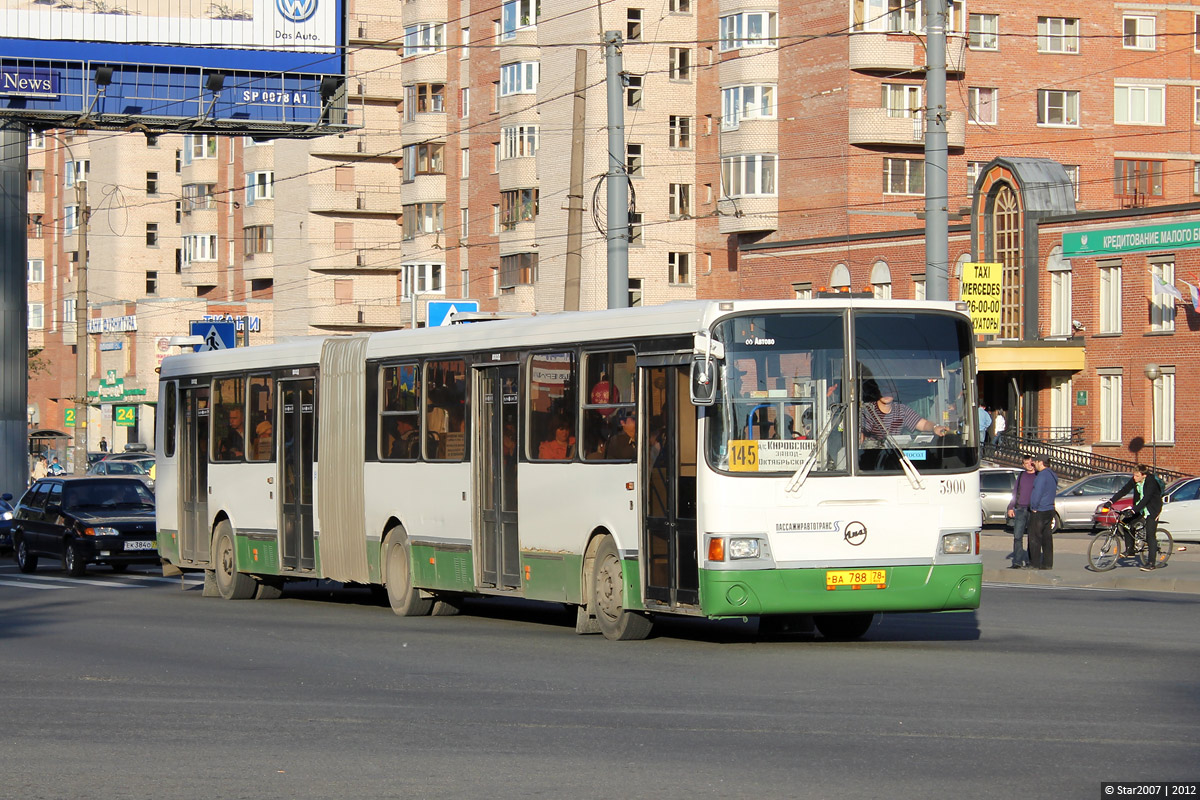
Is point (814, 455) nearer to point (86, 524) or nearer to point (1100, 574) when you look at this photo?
point (1100, 574)

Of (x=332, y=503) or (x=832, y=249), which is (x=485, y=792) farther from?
Answer: (x=832, y=249)

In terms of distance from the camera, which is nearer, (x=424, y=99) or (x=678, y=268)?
(x=678, y=268)

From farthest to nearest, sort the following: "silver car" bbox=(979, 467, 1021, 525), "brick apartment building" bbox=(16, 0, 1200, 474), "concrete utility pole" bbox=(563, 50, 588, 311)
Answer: "brick apartment building" bbox=(16, 0, 1200, 474) < "silver car" bbox=(979, 467, 1021, 525) < "concrete utility pole" bbox=(563, 50, 588, 311)

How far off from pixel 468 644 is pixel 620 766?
22.3ft

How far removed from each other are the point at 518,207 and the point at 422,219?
8.31 meters

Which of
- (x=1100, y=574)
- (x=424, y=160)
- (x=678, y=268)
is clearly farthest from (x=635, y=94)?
(x=1100, y=574)

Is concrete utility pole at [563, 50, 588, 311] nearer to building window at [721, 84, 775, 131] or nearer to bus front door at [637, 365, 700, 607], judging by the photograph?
bus front door at [637, 365, 700, 607]

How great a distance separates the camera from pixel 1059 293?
5375cm

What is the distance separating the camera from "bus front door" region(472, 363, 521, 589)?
1738cm

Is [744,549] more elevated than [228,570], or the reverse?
[744,549]

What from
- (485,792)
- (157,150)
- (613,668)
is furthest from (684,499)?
(157,150)

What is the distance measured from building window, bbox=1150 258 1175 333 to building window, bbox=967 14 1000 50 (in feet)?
64.8

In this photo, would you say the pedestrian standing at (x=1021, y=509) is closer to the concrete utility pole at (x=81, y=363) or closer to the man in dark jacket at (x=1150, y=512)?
the man in dark jacket at (x=1150, y=512)

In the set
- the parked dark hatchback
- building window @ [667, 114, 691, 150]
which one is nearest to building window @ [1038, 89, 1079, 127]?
building window @ [667, 114, 691, 150]
